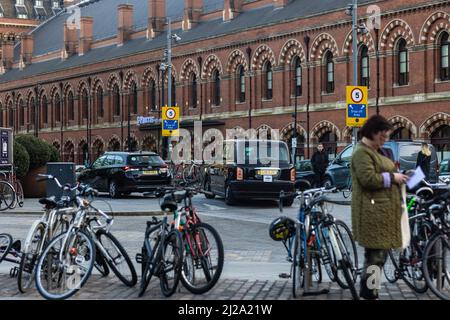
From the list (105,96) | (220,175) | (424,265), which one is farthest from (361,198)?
(105,96)

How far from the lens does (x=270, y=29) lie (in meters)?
50.8

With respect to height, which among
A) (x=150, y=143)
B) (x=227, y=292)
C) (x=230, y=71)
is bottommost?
(x=227, y=292)

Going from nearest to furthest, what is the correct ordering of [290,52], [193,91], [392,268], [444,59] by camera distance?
[392,268] < [444,59] < [290,52] < [193,91]

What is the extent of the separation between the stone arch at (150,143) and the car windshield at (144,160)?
34860mm

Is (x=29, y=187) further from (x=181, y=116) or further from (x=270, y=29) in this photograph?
(x=181, y=116)

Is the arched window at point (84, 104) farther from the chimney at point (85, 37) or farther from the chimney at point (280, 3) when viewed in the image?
the chimney at point (280, 3)

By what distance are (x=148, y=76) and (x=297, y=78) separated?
1765 centimetres

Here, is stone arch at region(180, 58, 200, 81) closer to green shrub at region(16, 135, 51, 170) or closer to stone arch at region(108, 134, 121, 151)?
stone arch at region(108, 134, 121, 151)

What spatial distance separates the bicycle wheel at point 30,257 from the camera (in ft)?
30.6

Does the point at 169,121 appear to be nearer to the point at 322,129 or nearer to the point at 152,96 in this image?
the point at 322,129

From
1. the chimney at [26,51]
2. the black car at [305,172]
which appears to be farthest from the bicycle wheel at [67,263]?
the chimney at [26,51]

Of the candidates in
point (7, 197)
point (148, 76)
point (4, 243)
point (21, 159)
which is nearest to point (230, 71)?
point (148, 76)

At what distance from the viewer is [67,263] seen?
8984 mm

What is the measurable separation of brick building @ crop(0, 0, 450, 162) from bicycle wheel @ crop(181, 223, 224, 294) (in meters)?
32.2
